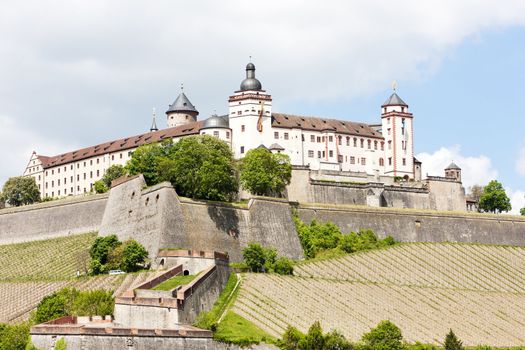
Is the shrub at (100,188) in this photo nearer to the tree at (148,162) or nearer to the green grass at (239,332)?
the tree at (148,162)

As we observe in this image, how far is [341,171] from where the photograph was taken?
109m

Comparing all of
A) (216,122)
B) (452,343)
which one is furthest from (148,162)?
(452,343)

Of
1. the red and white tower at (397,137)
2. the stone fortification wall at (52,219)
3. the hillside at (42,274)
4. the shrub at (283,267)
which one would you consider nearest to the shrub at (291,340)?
the hillside at (42,274)

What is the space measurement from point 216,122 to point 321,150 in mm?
10698

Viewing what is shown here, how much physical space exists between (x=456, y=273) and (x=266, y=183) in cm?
1628

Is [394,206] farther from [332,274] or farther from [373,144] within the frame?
[332,274]

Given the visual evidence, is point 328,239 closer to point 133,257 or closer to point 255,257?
point 255,257

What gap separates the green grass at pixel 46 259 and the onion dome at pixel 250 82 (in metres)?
24.3

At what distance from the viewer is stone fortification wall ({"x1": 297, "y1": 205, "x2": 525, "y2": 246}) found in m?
96.8

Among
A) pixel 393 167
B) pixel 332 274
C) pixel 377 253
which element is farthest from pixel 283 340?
pixel 393 167

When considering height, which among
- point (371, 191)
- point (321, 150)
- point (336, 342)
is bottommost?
point (336, 342)

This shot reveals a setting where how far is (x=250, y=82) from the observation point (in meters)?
110

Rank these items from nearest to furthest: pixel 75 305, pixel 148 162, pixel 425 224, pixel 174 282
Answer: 1. pixel 75 305
2. pixel 174 282
3. pixel 148 162
4. pixel 425 224

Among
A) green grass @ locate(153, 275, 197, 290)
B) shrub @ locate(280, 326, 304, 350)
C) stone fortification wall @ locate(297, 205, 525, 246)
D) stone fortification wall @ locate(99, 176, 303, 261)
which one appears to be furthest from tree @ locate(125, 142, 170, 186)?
shrub @ locate(280, 326, 304, 350)
